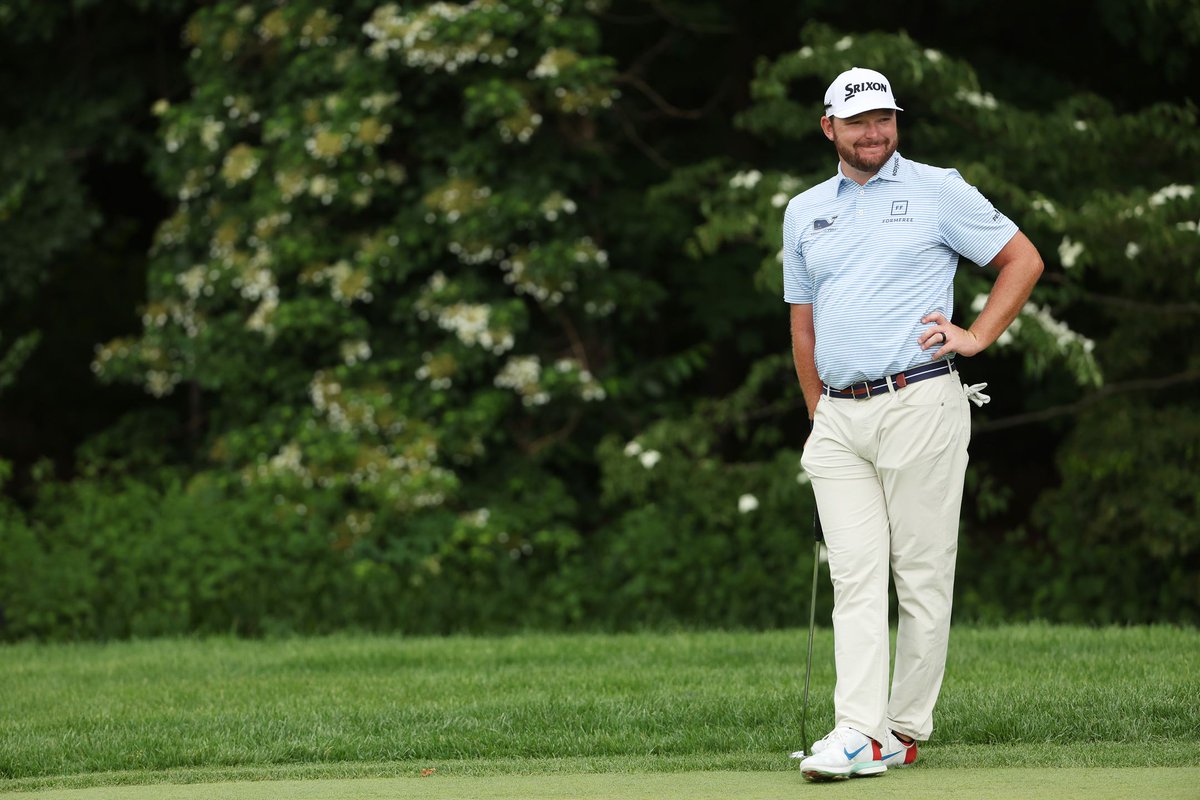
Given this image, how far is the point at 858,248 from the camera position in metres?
4.78

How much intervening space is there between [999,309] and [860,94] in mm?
717

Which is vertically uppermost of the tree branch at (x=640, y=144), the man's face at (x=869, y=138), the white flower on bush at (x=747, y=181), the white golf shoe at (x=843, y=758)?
the tree branch at (x=640, y=144)

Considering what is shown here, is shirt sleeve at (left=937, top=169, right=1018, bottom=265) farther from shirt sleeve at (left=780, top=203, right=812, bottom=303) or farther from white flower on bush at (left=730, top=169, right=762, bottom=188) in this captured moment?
white flower on bush at (left=730, top=169, right=762, bottom=188)

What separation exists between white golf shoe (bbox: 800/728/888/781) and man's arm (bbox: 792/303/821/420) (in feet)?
3.23

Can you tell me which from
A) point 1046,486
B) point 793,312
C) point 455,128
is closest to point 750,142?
point 455,128

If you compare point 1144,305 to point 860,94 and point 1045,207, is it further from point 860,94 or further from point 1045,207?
point 860,94

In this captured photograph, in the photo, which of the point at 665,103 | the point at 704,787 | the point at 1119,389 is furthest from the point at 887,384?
Result: the point at 665,103

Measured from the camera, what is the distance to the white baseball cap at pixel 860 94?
15.4 feet

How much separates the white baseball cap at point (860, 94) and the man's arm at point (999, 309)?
55cm

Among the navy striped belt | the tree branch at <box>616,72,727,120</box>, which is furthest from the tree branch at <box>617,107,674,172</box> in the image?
the navy striped belt

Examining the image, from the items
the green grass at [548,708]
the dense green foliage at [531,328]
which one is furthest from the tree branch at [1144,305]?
the green grass at [548,708]

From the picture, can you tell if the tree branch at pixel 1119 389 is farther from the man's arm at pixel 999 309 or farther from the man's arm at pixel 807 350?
the man's arm at pixel 999 309

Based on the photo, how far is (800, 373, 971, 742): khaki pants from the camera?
4.75 meters

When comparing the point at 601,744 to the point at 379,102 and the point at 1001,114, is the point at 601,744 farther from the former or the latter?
the point at 379,102
